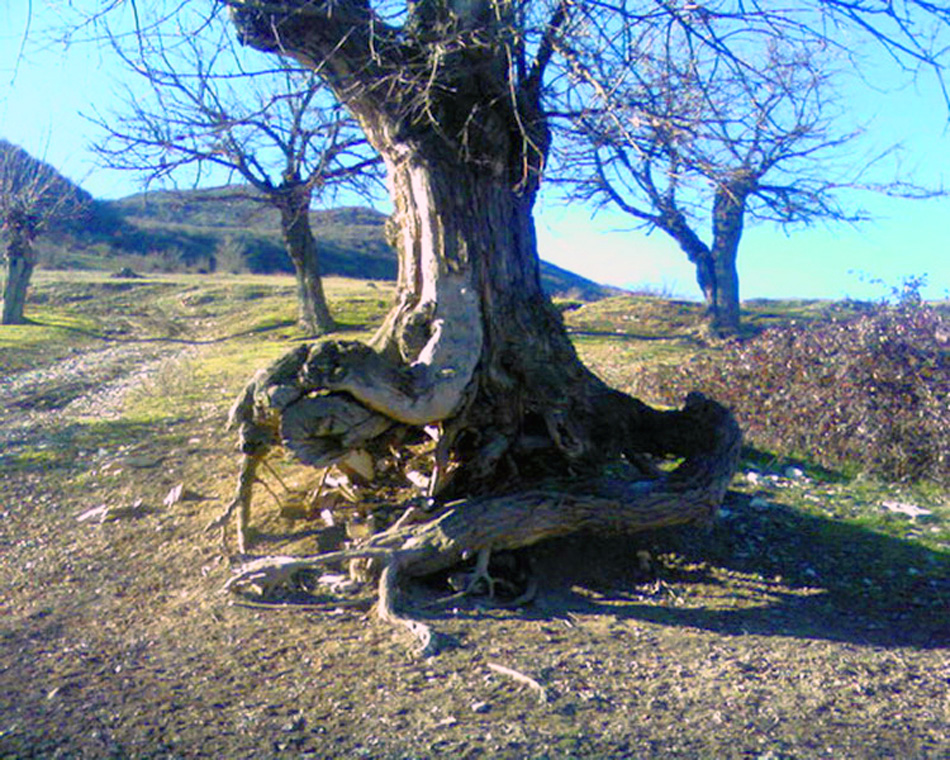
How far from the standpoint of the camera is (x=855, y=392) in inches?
311

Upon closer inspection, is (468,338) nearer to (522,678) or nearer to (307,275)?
(522,678)

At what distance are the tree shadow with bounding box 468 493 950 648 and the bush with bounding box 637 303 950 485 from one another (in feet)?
4.80

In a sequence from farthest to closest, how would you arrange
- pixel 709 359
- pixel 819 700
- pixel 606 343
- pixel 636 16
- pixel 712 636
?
pixel 606 343, pixel 709 359, pixel 636 16, pixel 712 636, pixel 819 700

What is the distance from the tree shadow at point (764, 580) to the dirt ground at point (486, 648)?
20mm

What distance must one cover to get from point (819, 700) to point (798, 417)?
499cm

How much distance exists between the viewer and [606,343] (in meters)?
15.3

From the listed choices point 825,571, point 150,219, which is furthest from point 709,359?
point 150,219

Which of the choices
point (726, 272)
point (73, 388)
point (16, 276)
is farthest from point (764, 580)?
point (16, 276)

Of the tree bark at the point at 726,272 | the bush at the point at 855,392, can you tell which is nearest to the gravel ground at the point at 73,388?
the bush at the point at 855,392

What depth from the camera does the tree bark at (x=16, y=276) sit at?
20.9m

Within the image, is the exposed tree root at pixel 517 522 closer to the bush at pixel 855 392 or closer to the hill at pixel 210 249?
the bush at pixel 855 392

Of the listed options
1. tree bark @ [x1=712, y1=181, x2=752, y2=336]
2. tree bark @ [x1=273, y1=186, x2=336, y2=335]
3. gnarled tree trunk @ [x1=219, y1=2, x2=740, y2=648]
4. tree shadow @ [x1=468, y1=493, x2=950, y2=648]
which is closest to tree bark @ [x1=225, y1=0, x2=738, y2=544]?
gnarled tree trunk @ [x1=219, y1=2, x2=740, y2=648]

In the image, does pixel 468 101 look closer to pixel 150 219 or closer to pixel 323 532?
pixel 323 532

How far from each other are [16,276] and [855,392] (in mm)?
20603
